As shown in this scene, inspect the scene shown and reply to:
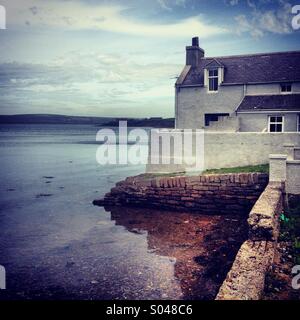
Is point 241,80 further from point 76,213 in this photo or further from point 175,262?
point 175,262

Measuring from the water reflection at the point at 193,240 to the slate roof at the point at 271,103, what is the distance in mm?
8598

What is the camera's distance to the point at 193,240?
37.6 ft

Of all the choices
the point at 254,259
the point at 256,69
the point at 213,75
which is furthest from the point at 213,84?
the point at 254,259

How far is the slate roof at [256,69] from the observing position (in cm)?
2159

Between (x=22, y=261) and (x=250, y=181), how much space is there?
9280 mm

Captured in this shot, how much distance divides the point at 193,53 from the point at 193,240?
17.3m

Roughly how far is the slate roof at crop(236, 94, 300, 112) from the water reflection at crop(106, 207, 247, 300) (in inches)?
339

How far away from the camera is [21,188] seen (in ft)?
78.8

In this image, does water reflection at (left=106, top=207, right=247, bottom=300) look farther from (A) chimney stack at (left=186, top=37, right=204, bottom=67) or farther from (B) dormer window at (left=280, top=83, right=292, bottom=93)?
(A) chimney stack at (left=186, top=37, right=204, bottom=67)

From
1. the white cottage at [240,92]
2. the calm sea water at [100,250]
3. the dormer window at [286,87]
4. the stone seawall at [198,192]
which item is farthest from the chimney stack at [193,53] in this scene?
the calm sea water at [100,250]

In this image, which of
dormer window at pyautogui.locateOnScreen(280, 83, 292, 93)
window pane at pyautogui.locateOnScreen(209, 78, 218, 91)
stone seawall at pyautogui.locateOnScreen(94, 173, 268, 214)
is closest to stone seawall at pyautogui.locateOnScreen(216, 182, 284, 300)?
stone seawall at pyautogui.locateOnScreen(94, 173, 268, 214)

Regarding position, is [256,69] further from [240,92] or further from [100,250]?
[100,250]

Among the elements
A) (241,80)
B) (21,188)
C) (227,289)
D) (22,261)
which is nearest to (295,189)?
(227,289)

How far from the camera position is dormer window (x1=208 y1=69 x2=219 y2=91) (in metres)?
22.9
